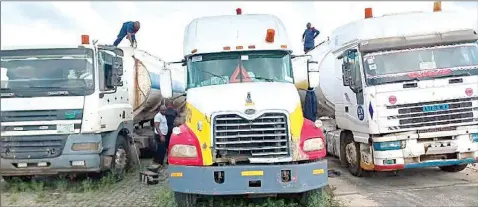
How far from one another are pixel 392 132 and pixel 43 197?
256 inches

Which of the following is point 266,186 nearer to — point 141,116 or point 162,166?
point 162,166

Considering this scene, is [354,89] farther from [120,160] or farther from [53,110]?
[53,110]

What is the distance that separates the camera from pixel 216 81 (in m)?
7.96

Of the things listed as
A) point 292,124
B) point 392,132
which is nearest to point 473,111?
point 392,132

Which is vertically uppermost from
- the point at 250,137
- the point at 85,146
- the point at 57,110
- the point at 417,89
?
the point at 417,89

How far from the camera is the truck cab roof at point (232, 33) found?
809 cm

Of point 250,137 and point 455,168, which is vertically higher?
point 250,137

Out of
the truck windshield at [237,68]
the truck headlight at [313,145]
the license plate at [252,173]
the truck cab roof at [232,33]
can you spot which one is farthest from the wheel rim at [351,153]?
the license plate at [252,173]

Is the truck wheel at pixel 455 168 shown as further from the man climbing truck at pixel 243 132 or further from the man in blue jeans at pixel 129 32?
the man in blue jeans at pixel 129 32

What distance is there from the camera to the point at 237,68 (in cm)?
802

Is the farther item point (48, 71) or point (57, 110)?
point (48, 71)

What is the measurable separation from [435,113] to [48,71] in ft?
23.9

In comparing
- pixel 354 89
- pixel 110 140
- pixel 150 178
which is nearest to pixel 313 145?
pixel 354 89

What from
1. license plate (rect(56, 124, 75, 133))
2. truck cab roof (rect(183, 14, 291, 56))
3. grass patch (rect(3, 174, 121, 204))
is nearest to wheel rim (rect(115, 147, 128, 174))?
grass patch (rect(3, 174, 121, 204))
